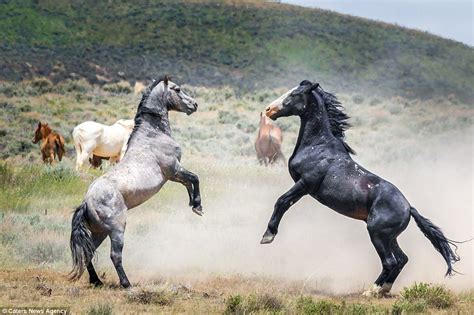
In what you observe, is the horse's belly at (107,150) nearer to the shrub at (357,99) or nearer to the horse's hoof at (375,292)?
the horse's hoof at (375,292)

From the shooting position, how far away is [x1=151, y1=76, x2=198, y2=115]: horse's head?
12602 millimetres

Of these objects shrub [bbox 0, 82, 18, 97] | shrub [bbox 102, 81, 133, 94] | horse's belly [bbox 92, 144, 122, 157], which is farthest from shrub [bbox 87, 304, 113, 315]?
shrub [bbox 102, 81, 133, 94]

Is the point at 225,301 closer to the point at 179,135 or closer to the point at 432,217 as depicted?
the point at 432,217

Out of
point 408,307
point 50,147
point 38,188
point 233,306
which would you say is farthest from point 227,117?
point 233,306

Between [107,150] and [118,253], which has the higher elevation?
[107,150]

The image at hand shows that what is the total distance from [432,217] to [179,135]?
2445cm

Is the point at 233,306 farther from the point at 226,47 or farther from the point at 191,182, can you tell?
the point at 226,47

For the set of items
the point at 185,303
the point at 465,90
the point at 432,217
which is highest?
the point at 465,90

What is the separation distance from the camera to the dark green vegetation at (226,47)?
71.7 meters

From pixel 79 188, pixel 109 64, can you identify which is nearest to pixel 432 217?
pixel 79 188

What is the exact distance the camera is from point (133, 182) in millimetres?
11609

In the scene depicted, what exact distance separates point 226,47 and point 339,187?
245ft

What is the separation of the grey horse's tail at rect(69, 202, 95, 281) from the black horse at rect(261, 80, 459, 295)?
2.17 m

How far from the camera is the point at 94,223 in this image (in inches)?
450
